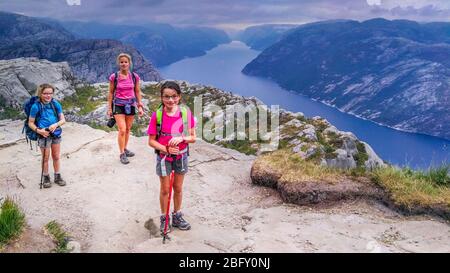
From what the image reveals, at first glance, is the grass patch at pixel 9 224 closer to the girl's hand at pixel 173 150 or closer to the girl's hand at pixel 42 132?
the girl's hand at pixel 173 150

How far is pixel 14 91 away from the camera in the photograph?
57.1 metres

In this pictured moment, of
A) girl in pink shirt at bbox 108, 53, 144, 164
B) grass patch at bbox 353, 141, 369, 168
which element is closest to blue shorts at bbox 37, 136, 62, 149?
girl in pink shirt at bbox 108, 53, 144, 164

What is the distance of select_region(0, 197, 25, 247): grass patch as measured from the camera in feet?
19.7

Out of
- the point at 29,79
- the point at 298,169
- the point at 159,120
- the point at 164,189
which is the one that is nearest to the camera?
the point at 159,120

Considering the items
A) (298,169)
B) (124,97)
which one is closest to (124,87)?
(124,97)

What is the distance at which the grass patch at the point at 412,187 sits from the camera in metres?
7.95

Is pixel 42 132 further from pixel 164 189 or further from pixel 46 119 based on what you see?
pixel 164 189

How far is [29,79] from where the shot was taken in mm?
66250

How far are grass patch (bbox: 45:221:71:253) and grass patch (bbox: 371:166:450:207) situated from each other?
656 centimetres

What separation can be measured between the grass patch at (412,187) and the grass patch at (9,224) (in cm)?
718

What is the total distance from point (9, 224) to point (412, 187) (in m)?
7.73
